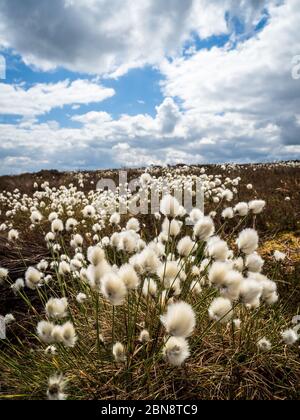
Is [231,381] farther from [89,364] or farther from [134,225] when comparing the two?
[134,225]

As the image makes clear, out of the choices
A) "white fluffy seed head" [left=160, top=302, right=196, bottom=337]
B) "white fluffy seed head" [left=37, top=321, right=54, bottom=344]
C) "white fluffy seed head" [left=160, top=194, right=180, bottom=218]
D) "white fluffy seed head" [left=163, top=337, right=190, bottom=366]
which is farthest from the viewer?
"white fluffy seed head" [left=160, top=194, right=180, bottom=218]

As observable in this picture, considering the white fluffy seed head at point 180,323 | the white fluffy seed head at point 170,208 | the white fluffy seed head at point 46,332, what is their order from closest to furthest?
the white fluffy seed head at point 180,323
the white fluffy seed head at point 46,332
the white fluffy seed head at point 170,208

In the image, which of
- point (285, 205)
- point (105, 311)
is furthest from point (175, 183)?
point (105, 311)

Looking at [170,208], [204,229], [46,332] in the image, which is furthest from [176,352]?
[170,208]

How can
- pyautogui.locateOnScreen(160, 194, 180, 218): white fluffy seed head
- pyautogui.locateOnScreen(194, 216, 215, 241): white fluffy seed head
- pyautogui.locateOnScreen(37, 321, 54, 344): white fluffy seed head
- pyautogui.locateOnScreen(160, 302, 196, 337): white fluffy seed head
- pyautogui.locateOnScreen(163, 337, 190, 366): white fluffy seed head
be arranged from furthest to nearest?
1. pyautogui.locateOnScreen(160, 194, 180, 218): white fluffy seed head
2. pyautogui.locateOnScreen(194, 216, 215, 241): white fluffy seed head
3. pyautogui.locateOnScreen(37, 321, 54, 344): white fluffy seed head
4. pyautogui.locateOnScreen(163, 337, 190, 366): white fluffy seed head
5. pyautogui.locateOnScreen(160, 302, 196, 337): white fluffy seed head

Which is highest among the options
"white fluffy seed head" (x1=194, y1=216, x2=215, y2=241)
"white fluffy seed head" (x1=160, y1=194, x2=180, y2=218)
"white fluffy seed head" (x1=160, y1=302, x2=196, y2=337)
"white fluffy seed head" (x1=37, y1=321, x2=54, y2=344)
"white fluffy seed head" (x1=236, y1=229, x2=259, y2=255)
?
"white fluffy seed head" (x1=160, y1=194, x2=180, y2=218)

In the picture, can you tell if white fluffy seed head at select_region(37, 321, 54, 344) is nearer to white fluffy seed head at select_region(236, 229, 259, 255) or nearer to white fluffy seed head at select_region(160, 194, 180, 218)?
white fluffy seed head at select_region(160, 194, 180, 218)

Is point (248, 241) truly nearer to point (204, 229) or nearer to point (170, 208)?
point (204, 229)

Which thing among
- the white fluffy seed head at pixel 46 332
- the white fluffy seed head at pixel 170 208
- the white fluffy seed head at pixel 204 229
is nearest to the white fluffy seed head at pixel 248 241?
the white fluffy seed head at pixel 204 229

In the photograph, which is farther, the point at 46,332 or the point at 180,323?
the point at 46,332

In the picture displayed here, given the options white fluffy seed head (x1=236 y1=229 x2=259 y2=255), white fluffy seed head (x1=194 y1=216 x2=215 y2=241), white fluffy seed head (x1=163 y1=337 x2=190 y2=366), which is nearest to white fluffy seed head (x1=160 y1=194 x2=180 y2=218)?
white fluffy seed head (x1=194 y1=216 x2=215 y2=241)

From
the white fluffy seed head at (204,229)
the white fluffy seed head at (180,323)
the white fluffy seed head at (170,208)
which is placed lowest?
the white fluffy seed head at (180,323)

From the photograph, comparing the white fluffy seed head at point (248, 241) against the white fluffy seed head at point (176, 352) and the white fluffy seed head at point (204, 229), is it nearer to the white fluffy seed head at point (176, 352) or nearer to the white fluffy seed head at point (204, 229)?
the white fluffy seed head at point (204, 229)
